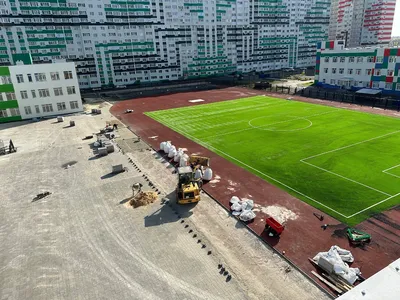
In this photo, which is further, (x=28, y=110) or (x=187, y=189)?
(x=28, y=110)

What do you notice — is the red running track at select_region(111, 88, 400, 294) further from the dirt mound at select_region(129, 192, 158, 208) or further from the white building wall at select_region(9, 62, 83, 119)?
the white building wall at select_region(9, 62, 83, 119)

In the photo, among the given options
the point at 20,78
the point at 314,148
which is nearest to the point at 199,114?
the point at 314,148

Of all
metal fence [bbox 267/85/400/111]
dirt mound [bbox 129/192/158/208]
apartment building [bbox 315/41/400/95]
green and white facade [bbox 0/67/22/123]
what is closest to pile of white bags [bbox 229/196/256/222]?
dirt mound [bbox 129/192/158/208]

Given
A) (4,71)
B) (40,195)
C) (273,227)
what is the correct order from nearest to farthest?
(273,227) → (40,195) → (4,71)

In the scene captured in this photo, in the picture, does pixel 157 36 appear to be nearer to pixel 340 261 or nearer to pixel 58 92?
pixel 58 92

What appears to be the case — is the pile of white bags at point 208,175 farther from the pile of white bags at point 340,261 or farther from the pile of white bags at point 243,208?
the pile of white bags at point 340,261
